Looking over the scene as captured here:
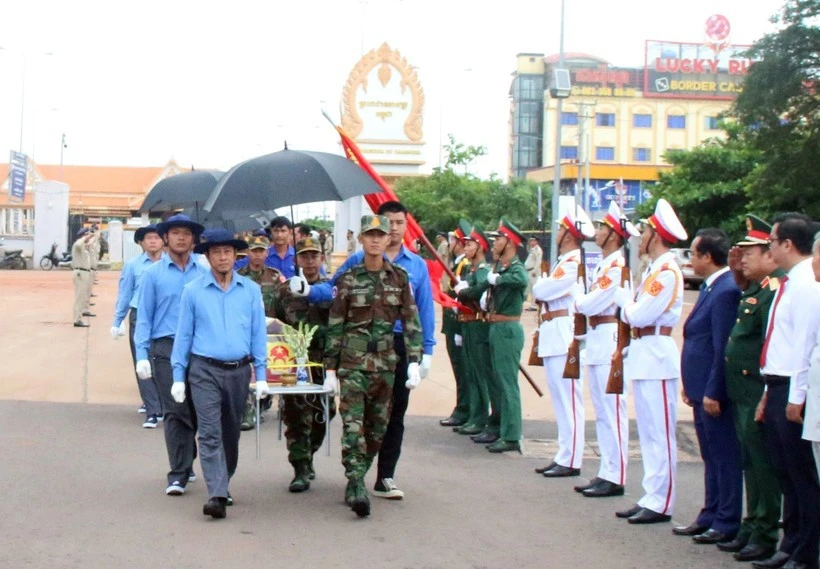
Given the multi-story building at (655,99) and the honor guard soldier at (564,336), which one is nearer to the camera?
the honor guard soldier at (564,336)

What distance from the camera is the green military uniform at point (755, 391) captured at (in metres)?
6.72

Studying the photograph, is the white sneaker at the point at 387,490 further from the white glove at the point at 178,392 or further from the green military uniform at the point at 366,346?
the white glove at the point at 178,392

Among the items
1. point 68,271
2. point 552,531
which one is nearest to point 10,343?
point 552,531

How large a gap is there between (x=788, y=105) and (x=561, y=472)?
37.5 metres

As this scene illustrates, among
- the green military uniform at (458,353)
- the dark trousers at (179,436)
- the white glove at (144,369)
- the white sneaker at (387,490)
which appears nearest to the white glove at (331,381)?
the white sneaker at (387,490)

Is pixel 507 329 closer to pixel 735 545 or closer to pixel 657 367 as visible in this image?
pixel 657 367

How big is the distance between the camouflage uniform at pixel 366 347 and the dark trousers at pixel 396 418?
0.13 meters

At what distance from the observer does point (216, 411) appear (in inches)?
301

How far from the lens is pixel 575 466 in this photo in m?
9.47

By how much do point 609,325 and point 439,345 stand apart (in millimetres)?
11890

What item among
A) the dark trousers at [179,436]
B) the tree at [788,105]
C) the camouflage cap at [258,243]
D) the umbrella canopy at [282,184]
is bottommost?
the dark trousers at [179,436]

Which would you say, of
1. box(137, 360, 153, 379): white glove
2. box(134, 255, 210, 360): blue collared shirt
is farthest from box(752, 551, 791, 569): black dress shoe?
box(134, 255, 210, 360): blue collared shirt

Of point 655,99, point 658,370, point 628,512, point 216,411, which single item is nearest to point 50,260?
point 216,411

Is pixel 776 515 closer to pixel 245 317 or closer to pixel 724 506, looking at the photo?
pixel 724 506
